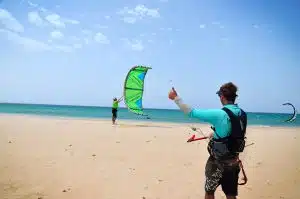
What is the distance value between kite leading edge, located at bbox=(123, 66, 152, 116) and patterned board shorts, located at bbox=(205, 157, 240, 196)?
905 cm

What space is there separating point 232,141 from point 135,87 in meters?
9.43

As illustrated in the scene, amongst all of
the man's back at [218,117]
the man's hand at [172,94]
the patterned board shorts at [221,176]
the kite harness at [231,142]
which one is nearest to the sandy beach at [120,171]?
the patterned board shorts at [221,176]

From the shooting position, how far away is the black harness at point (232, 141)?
387cm

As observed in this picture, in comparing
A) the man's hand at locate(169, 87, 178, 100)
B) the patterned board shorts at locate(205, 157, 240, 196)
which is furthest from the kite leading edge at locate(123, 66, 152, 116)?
the man's hand at locate(169, 87, 178, 100)

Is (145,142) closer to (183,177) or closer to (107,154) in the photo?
(107,154)

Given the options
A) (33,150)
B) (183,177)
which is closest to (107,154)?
(33,150)

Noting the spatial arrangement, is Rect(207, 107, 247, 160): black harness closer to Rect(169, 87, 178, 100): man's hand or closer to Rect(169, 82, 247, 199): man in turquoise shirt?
Rect(169, 82, 247, 199): man in turquoise shirt

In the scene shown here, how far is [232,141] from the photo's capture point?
13.0 feet

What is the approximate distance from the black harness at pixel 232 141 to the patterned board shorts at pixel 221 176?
12 cm

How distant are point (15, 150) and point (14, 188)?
12.0 feet

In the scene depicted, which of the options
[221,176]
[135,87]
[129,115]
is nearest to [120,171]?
[221,176]

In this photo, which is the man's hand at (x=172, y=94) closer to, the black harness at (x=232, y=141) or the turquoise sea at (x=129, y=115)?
the black harness at (x=232, y=141)

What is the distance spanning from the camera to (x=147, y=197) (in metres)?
6.04

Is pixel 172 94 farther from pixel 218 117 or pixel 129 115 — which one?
pixel 129 115
